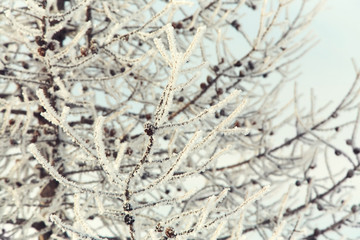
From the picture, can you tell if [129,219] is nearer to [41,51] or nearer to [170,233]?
[170,233]

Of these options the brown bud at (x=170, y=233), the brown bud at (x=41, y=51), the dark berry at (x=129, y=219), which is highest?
the brown bud at (x=41, y=51)

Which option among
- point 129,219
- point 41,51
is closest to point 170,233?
point 129,219

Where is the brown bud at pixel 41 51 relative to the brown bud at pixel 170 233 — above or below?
above

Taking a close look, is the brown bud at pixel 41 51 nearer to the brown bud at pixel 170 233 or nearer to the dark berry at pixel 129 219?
the dark berry at pixel 129 219

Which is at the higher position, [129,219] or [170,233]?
[129,219]

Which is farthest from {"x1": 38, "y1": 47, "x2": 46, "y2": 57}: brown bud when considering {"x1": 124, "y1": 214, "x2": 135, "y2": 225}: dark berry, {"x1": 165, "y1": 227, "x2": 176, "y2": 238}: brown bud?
{"x1": 165, "y1": 227, "x2": 176, "y2": 238}: brown bud

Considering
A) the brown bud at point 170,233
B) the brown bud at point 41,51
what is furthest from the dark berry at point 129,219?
the brown bud at point 41,51

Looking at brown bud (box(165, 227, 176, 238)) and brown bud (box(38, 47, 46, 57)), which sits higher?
brown bud (box(38, 47, 46, 57))

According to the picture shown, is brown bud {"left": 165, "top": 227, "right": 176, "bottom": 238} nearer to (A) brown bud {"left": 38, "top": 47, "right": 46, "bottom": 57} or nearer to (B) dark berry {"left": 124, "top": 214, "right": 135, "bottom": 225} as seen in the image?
(B) dark berry {"left": 124, "top": 214, "right": 135, "bottom": 225}

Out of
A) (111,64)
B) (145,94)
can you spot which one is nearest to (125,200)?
(145,94)

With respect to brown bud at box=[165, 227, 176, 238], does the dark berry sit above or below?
above

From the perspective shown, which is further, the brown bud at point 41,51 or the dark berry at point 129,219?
the brown bud at point 41,51

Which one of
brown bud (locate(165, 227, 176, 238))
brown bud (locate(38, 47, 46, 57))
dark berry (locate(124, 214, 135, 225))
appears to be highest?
brown bud (locate(38, 47, 46, 57))

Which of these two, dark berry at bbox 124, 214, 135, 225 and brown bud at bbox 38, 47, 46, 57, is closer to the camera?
dark berry at bbox 124, 214, 135, 225
